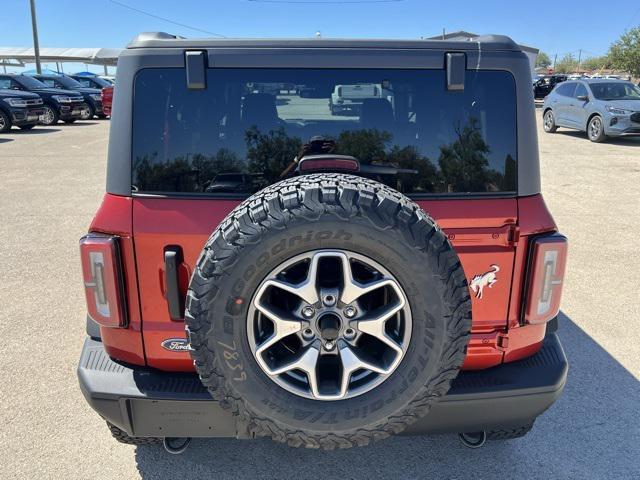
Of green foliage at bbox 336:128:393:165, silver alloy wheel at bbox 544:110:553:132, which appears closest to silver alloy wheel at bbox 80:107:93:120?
silver alloy wheel at bbox 544:110:553:132

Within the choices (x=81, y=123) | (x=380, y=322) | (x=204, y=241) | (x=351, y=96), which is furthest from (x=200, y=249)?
(x=81, y=123)

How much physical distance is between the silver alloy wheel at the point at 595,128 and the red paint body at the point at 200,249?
1421cm

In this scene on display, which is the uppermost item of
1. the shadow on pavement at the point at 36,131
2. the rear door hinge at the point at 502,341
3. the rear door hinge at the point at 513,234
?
the rear door hinge at the point at 513,234

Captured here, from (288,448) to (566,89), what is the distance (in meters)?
16.1

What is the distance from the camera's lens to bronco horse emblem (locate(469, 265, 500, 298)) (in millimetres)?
2107

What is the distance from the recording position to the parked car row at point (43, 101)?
1581cm

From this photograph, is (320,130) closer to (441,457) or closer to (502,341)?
(502,341)

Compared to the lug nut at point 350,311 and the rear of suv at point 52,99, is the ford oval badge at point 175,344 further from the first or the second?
the rear of suv at point 52,99

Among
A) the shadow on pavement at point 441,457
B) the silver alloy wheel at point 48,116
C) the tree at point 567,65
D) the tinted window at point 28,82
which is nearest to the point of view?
the shadow on pavement at point 441,457

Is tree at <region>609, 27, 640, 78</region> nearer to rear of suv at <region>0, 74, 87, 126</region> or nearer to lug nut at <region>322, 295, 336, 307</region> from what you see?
rear of suv at <region>0, 74, 87, 126</region>

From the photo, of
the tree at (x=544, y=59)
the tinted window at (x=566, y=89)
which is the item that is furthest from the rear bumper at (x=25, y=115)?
the tree at (x=544, y=59)

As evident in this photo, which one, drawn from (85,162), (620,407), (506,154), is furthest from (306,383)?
(85,162)

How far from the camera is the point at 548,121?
1691cm

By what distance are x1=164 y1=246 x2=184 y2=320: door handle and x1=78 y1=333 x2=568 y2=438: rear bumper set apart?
34cm
